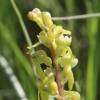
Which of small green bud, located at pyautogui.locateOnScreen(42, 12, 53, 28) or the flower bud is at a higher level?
small green bud, located at pyautogui.locateOnScreen(42, 12, 53, 28)

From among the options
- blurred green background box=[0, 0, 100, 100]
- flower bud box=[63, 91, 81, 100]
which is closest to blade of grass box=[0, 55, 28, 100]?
blurred green background box=[0, 0, 100, 100]

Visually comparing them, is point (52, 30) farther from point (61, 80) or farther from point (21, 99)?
point (21, 99)

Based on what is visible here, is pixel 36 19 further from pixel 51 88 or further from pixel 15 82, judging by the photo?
pixel 15 82

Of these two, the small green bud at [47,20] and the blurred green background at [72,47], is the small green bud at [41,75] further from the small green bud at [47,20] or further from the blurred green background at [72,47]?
the blurred green background at [72,47]

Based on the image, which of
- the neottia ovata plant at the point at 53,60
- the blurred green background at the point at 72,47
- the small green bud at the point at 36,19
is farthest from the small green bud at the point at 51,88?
the blurred green background at the point at 72,47

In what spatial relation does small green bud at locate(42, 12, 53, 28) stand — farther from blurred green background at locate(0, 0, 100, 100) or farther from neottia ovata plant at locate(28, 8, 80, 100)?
blurred green background at locate(0, 0, 100, 100)

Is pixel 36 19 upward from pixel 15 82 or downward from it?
upward

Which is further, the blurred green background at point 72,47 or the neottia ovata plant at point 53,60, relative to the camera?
the blurred green background at point 72,47

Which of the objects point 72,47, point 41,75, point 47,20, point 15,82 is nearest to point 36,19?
point 47,20
